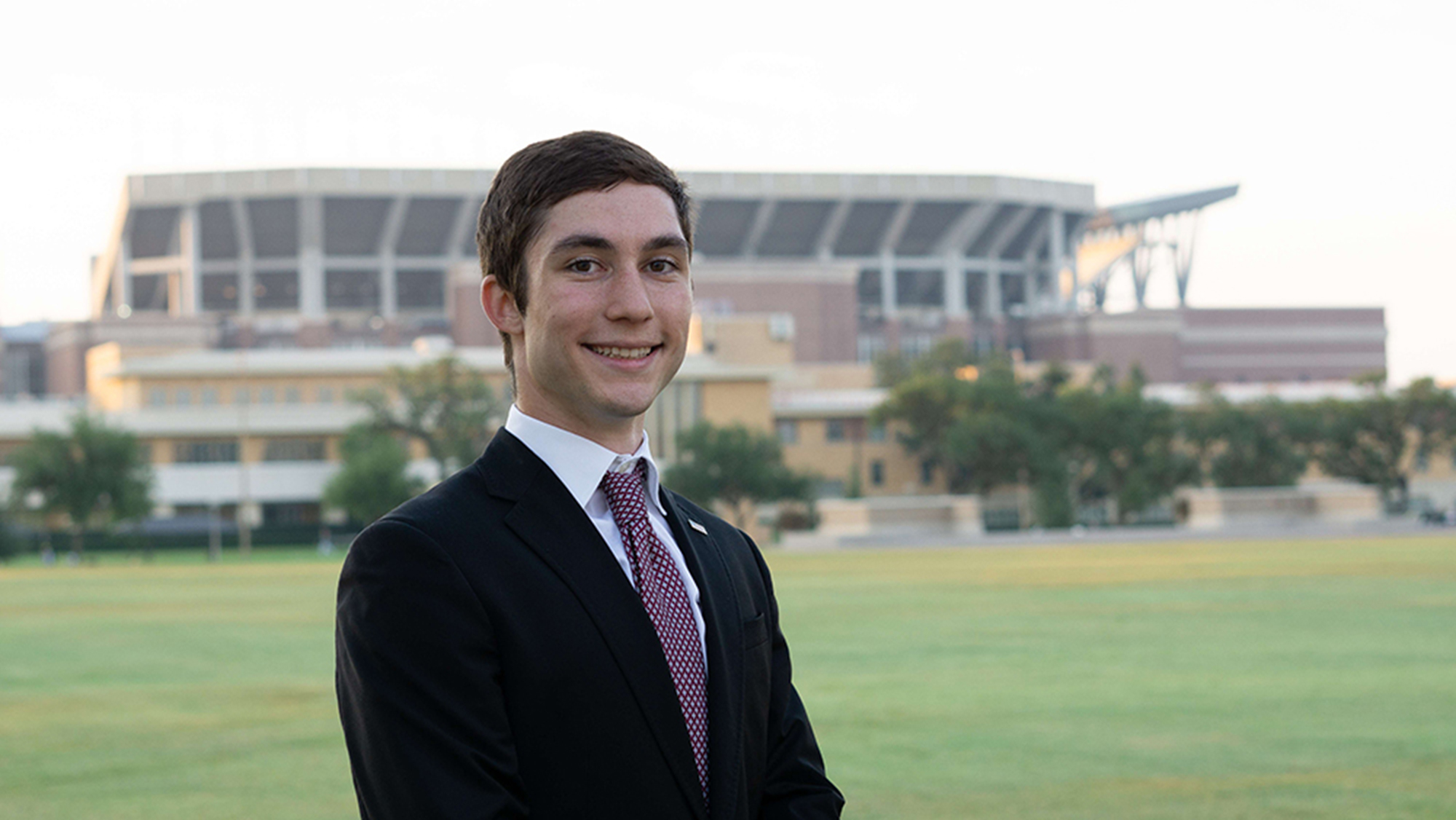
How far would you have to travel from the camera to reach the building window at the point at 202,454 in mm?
84250

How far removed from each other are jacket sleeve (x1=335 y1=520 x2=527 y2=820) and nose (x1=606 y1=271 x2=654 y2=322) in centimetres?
55

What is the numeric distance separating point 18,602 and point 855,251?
9930cm

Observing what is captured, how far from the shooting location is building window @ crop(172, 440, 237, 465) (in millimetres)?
84250

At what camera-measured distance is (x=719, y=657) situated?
128 inches

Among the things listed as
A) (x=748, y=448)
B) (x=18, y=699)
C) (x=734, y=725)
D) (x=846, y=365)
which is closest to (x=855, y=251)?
(x=846, y=365)

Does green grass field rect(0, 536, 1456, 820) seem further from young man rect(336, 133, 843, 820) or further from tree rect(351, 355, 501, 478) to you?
tree rect(351, 355, 501, 478)

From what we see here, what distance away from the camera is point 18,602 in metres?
33.7

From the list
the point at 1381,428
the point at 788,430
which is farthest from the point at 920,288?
the point at 1381,428

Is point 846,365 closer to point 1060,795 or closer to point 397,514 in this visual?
point 1060,795

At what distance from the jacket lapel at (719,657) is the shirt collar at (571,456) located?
25 cm

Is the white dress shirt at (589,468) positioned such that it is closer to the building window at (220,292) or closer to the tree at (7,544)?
the tree at (7,544)

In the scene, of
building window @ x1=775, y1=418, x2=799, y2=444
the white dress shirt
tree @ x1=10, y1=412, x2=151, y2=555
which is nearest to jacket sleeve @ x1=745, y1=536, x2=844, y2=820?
the white dress shirt

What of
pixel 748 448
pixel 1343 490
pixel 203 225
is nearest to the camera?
pixel 1343 490

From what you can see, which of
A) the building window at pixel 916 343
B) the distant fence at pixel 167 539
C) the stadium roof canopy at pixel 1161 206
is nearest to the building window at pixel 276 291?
the building window at pixel 916 343
